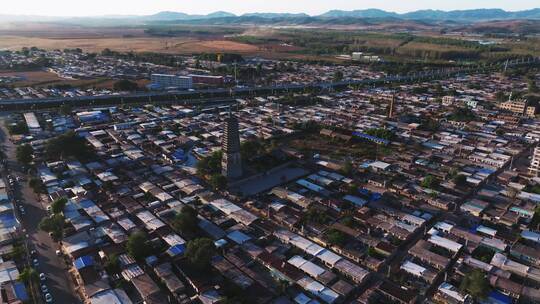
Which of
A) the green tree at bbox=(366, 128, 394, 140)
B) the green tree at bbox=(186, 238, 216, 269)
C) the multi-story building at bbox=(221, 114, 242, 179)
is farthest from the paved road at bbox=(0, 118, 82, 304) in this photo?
the green tree at bbox=(366, 128, 394, 140)

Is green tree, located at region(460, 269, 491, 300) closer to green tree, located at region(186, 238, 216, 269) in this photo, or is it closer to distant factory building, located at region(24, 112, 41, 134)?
green tree, located at region(186, 238, 216, 269)

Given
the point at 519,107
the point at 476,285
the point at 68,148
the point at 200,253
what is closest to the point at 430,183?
the point at 476,285

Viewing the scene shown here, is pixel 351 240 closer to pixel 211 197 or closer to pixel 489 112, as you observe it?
pixel 211 197

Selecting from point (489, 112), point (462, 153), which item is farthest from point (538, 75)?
point (462, 153)

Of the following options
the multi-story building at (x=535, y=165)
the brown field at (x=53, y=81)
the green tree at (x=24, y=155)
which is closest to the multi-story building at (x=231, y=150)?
the green tree at (x=24, y=155)

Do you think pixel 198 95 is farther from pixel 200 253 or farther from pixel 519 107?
pixel 519 107

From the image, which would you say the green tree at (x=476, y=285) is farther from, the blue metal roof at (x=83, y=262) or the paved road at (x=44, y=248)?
the blue metal roof at (x=83, y=262)
